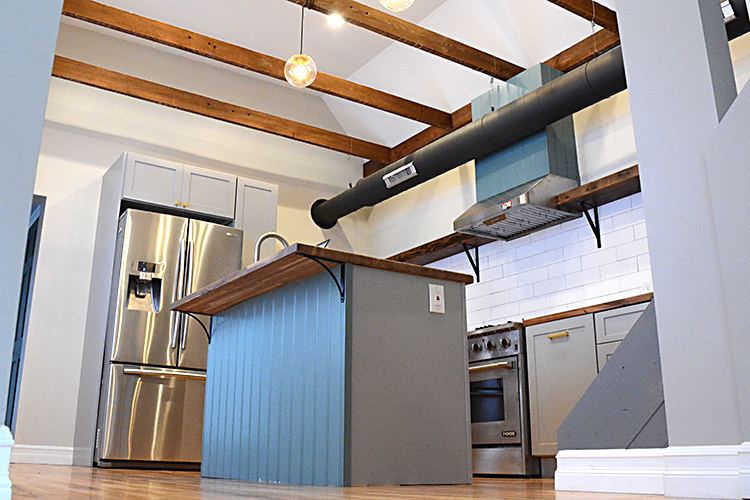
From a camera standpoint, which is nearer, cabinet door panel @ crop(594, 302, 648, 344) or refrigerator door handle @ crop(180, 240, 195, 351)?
cabinet door panel @ crop(594, 302, 648, 344)

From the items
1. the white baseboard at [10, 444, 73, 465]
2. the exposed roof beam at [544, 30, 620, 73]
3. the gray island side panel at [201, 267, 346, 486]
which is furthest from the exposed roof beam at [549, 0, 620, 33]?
the white baseboard at [10, 444, 73, 465]

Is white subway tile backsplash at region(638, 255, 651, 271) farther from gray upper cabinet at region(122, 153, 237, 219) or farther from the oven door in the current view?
gray upper cabinet at region(122, 153, 237, 219)

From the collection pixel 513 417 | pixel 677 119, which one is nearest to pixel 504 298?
pixel 513 417

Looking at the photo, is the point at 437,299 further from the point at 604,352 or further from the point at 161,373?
the point at 161,373

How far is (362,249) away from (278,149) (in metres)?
1.41

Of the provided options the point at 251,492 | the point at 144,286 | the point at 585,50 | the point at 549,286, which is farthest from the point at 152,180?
the point at 251,492

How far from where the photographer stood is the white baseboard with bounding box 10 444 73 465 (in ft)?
17.7

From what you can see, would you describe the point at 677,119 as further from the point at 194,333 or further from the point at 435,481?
the point at 194,333

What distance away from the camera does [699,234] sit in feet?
6.26

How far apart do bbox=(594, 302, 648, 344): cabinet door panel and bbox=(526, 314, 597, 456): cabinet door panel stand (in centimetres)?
7

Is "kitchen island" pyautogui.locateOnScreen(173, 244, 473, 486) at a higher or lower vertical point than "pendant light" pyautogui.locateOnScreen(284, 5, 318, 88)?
lower

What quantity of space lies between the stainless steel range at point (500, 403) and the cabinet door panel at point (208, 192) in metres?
2.46

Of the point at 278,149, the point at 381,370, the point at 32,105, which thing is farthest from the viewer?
the point at 278,149

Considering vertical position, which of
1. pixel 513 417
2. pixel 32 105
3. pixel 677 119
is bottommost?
pixel 513 417
